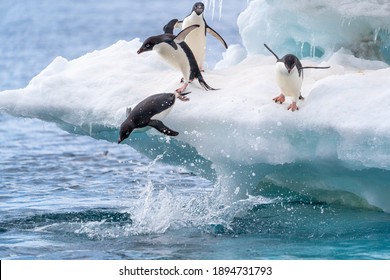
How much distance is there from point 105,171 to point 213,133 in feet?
24.5

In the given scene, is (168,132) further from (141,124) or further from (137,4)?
(137,4)

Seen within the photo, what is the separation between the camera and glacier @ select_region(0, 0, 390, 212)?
25.3 ft

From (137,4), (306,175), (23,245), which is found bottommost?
(23,245)

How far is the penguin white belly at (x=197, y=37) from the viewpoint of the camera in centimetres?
899

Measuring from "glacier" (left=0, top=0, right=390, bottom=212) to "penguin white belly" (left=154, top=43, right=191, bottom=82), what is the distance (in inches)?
8.8

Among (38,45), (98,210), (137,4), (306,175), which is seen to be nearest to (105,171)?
(98,210)

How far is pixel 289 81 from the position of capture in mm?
7719

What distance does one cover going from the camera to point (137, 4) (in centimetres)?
4588

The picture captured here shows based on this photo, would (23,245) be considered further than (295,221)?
No

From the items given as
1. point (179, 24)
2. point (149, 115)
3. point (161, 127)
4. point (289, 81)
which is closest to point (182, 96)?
→ point (149, 115)

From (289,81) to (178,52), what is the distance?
1.08 meters

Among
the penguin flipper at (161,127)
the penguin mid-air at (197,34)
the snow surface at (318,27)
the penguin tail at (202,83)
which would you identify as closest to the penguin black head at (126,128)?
the penguin flipper at (161,127)

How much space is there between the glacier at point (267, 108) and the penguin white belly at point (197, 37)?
26cm

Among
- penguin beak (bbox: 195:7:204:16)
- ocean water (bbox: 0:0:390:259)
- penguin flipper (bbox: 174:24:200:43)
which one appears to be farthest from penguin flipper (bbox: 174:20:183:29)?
ocean water (bbox: 0:0:390:259)
